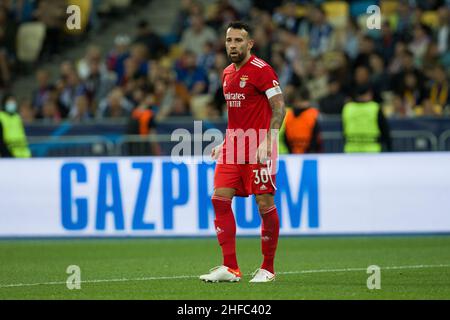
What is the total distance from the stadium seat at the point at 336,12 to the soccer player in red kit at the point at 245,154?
43.8ft

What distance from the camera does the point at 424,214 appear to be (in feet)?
56.6

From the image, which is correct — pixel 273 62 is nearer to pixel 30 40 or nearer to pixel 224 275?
pixel 30 40

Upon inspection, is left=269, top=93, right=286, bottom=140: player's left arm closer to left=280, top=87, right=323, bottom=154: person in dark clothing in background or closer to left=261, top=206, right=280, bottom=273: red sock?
left=261, top=206, right=280, bottom=273: red sock

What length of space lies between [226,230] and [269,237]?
0.43m

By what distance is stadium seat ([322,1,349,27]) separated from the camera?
81.3 ft

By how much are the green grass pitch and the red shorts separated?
912 mm

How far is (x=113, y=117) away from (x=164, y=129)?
2143 mm

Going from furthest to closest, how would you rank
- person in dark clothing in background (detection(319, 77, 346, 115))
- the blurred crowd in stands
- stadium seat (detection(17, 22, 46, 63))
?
stadium seat (detection(17, 22, 46, 63))
the blurred crowd in stands
person in dark clothing in background (detection(319, 77, 346, 115))

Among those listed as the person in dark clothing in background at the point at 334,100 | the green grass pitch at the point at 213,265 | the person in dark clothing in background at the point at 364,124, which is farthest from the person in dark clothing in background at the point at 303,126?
the person in dark clothing in background at the point at 334,100

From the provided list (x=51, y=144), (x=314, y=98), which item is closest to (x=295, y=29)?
(x=314, y=98)

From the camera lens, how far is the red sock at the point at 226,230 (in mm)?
11469

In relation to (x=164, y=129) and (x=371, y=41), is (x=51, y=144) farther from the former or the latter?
(x=371, y=41)
